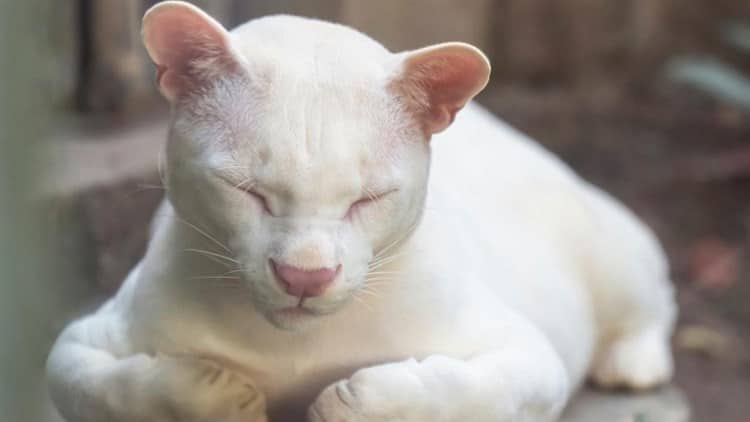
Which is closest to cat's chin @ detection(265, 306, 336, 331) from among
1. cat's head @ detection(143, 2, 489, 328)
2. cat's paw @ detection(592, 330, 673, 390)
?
cat's head @ detection(143, 2, 489, 328)

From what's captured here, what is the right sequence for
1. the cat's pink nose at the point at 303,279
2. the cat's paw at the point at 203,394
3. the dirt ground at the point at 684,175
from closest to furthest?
1. the cat's pink nose at the point at 303,279
2. the cat's paw at the point at 203,394
3. the dirt ground at the point at 684,175

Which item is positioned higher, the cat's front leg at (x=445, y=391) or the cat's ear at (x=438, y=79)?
the cat's ear at (x=438, y=79)

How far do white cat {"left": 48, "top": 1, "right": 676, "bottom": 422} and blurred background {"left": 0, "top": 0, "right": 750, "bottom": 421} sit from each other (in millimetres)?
165

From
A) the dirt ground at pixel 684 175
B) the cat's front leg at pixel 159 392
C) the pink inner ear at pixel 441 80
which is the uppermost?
the pink inner ear at pixel 441 80

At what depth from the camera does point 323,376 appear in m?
1.77

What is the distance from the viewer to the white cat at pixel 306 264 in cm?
152

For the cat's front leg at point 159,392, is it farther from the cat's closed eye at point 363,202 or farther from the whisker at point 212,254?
the cat's closed eye at point 363,202

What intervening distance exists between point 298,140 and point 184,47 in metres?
0.21

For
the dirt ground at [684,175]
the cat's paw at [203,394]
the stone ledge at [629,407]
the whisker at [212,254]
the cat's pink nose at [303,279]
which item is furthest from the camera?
the dirt ground at [684,175]

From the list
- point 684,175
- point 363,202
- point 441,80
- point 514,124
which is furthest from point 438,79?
point 684,175

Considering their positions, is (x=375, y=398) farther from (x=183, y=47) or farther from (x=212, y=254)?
(x=183, y=47)

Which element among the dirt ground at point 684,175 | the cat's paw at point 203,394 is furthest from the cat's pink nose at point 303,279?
the dirt ground at point 684,175

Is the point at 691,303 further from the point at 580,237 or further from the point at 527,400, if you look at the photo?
the point at 527,400

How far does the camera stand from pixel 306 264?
1.48 m
